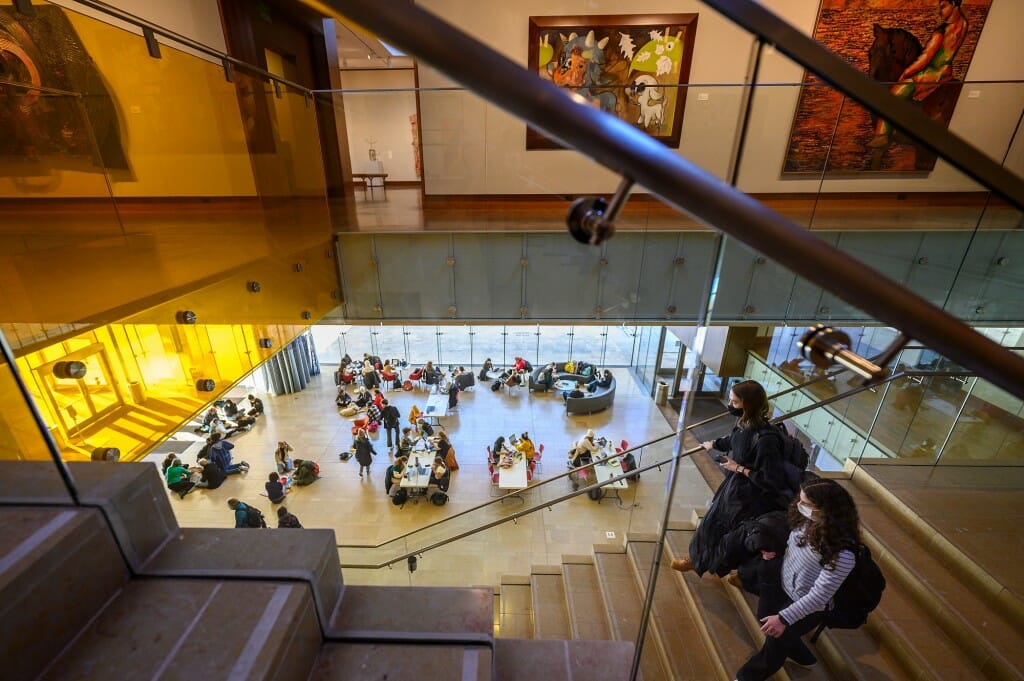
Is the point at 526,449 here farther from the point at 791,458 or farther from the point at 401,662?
the point at 401,662

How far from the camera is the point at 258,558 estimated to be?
3.82 feet

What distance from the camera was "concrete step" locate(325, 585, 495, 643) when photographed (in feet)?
3.87

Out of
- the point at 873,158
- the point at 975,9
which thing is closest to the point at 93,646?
the point at 873,158

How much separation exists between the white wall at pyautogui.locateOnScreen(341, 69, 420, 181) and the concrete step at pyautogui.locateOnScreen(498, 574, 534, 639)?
5.41 meters

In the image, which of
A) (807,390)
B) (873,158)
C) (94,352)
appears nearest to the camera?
(94,352)

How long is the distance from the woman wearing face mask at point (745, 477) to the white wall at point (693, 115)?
2.47 meters

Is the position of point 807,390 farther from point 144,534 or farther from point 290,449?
point 290,449

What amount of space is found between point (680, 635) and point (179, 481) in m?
8.05

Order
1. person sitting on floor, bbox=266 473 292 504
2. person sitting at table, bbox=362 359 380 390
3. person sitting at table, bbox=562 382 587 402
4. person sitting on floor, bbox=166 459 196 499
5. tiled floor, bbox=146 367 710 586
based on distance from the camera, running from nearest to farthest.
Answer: tiled floor, bbox=146 367 710 586, person sitting on floor, bbox=266 473 292 504, person sitting on floor, bbox=166 459 196 499, person sitting at table, bbox=562 382 587 402, person sitting at table, bbox=362 359 380 390

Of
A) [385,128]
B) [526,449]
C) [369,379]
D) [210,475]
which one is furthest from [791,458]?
[369,379]

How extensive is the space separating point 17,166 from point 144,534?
367 cm

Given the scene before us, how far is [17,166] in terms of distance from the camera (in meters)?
3.00

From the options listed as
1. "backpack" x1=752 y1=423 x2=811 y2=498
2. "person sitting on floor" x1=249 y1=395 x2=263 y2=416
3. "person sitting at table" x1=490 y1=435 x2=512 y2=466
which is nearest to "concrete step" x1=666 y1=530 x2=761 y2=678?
"backpack" x1=752 y1=423 x2=811 y2=498

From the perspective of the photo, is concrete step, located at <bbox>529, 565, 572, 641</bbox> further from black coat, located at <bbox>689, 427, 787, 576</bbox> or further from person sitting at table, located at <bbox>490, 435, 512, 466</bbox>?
person sitting at table, located at <bbox>490, 435, 512, 466</bbox>
